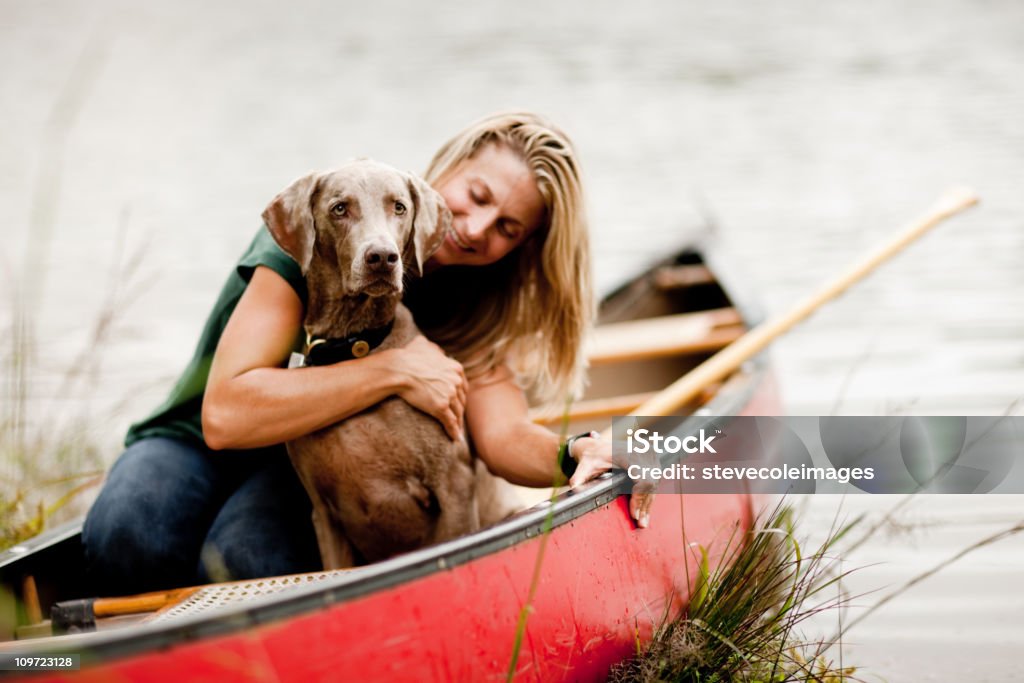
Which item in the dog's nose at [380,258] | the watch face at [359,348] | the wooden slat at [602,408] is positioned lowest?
the watch face at [359,348]

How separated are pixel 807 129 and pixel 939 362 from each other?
9.16 metres

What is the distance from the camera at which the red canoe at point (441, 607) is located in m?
1.79

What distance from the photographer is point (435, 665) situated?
2.11 meters

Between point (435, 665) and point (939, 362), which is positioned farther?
point (939, 362)

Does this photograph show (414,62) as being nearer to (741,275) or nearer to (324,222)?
(741,275)

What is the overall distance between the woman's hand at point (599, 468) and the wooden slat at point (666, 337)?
2.14m

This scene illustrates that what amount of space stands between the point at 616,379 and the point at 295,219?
315 cm

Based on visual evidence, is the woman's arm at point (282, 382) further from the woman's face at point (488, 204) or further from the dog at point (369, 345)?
the woman's face at point (488, 204)

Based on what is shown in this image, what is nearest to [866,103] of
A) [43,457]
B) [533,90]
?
[533,90]

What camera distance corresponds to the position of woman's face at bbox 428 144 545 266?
9.57ft

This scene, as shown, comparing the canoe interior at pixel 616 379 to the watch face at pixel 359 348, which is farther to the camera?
the canoe interior at pixel 616 379

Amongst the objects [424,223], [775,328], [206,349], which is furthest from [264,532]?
[775,328]

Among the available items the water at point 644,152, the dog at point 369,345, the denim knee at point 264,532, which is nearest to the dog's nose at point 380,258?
the dog at point 369,345

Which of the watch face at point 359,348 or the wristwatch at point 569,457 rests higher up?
the watch face at point 359,348
